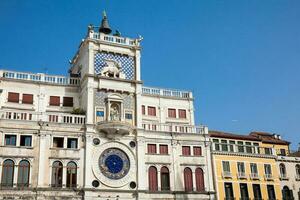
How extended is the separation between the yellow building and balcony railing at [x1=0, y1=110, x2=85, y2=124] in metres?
17.0

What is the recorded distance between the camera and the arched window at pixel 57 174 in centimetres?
4162

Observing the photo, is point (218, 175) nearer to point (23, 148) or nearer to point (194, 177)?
point (194, 177)

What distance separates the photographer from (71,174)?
140 ft

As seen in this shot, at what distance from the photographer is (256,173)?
51.6 metres

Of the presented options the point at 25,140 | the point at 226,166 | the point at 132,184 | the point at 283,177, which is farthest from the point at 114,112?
the point at 283,177

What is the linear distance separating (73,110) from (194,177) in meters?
15.8

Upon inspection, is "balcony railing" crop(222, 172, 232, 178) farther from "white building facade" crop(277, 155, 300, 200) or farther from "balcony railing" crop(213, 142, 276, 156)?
"white building facade" crop(277, 155, 300, 200)

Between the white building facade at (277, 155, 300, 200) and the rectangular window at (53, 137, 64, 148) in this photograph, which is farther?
the white building facade at (277, 155, 300, 200)

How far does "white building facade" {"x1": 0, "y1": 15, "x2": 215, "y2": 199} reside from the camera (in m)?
41.5

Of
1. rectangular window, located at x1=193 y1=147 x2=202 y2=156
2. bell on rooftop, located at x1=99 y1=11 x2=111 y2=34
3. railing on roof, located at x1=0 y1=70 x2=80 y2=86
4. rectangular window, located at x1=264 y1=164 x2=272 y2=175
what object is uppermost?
bell on rooftop, located at x1=99 y1=11 x2=111 y2=34

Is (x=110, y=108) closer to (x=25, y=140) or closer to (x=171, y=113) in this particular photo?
(x=171, y=113)

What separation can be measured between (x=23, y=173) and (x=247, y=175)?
2647 cm

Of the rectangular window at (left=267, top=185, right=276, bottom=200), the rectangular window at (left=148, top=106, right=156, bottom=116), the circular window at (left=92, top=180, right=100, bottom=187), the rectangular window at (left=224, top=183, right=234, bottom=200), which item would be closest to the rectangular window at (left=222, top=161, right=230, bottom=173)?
the rectangular window at (left=224, top=183, right=234, bottom=200)

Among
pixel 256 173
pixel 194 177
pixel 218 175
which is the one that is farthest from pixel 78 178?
pixel 256 173
